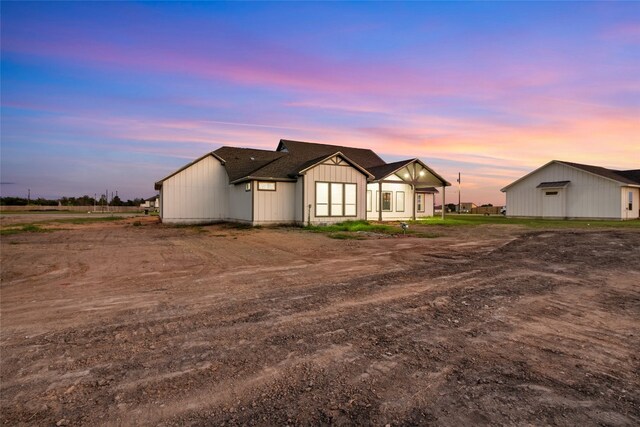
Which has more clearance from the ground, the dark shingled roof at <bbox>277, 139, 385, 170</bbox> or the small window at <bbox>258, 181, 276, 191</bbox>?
the dark shingled roof at <bbox>277, 139, 385, 170</bbox>

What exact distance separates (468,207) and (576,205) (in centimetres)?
3683

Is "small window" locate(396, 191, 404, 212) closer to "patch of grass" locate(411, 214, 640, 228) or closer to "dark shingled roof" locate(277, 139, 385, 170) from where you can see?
"patch of grass" locate(411, 214, 640, 228)

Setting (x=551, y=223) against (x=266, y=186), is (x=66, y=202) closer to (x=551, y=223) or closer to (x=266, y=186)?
(x=266, y=186)

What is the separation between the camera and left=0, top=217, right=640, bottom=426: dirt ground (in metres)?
2.94

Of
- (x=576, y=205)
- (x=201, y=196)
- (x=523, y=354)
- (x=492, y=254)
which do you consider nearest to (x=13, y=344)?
(x=523, y=354)

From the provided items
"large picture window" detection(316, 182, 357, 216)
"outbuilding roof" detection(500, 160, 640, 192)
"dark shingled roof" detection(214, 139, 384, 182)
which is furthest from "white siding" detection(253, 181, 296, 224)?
"outbuilding roof" detection(500, 160, 640, 192)

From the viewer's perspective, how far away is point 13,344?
432cm

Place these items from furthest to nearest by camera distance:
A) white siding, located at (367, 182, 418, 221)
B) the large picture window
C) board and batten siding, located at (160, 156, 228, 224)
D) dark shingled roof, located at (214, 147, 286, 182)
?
white siding, located at (367, 182, 418, 221), dark shingled roof, located at (214, 147, 286, 182), board and batten siding, located at (160, 156, 228, 224), the large picture window

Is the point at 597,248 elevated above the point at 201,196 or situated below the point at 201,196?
below

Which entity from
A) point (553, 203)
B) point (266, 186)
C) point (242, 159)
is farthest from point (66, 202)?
point (553, 203)

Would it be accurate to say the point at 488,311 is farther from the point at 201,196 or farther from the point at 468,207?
the point at 468,207

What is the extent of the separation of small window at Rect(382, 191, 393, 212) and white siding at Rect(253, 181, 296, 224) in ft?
30.3

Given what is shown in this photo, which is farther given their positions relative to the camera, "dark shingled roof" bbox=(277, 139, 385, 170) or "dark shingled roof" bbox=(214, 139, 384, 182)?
"dark shingled roof" bbox=(277, 139, 385, 170)

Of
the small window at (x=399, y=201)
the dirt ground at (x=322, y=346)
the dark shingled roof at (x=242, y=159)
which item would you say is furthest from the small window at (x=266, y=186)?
the dirt ground at (x=322, y=346)
